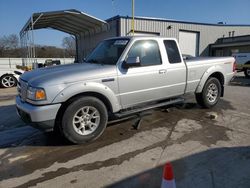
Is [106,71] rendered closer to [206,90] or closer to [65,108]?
[65,108]

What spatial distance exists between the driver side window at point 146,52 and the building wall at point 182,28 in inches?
625

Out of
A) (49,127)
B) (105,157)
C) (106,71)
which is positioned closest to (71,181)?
(105,157)

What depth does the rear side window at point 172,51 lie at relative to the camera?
5469mm

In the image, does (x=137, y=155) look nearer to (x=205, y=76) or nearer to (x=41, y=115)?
(x=41, y=115)

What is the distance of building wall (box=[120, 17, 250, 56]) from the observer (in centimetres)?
2095

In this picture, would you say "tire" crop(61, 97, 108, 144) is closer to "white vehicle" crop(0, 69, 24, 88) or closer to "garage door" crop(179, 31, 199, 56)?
"white vehicle" crop(0, 69, 24, 88)

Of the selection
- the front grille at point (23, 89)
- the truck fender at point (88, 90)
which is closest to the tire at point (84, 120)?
the truck fender at point (88, 90)

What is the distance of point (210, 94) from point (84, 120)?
3.92 meters

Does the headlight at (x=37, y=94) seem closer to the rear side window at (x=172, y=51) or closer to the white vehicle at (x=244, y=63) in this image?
the rear side window at (x=172, y=51)

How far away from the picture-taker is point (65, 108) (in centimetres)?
411

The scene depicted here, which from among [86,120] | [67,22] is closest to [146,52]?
[86,120]

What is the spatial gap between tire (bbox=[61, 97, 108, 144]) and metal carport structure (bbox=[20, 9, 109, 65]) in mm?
14243

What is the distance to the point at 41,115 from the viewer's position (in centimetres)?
385

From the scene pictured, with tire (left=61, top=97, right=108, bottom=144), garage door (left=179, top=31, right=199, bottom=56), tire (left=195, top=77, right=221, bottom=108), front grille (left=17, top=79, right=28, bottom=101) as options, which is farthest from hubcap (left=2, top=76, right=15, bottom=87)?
garage door (left=179, top=31, right=199, bottom=56)
